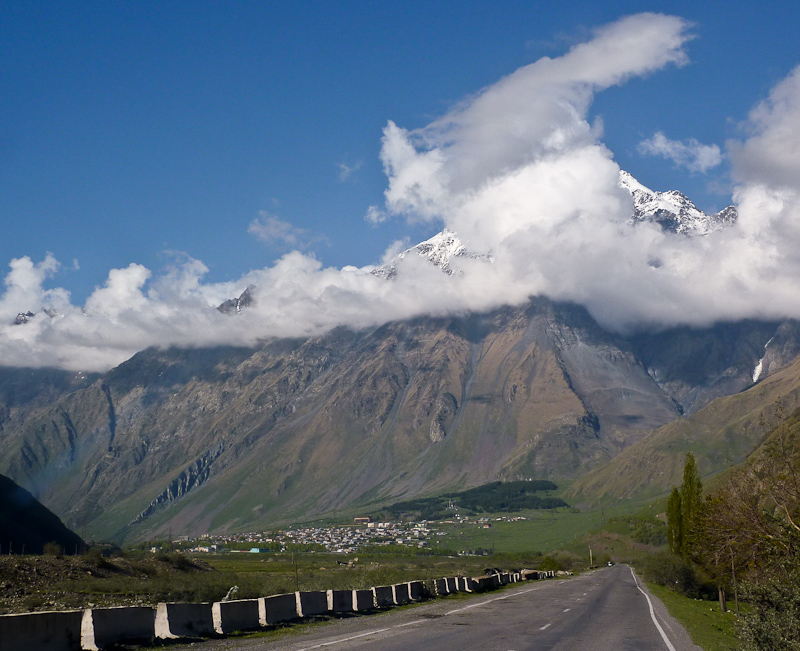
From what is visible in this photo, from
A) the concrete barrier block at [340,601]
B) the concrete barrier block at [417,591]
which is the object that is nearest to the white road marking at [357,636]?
the concrete barrier block at [340,601]

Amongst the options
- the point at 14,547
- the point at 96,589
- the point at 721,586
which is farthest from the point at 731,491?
the point at 14,547

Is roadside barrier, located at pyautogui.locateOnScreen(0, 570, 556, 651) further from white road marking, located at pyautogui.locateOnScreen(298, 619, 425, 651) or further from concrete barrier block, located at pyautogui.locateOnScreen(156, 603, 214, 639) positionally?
white road marking, located at pyautogui.locateOnScreen(298, 619, 425, 651)

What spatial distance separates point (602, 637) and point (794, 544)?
26.4 ft

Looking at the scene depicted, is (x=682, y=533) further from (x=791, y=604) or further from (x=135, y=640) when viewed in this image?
(x=135, y=640)

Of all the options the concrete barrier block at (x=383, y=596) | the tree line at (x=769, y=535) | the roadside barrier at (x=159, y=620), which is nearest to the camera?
the roadside barrier at (x=159, y=620)

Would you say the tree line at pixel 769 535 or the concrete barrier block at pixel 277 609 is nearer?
the tree line at pixel 769 535

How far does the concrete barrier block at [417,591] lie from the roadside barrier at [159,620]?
657 centimetres

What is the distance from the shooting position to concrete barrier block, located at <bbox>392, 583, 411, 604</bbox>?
44.7 m

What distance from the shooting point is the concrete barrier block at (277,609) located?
30.9 m

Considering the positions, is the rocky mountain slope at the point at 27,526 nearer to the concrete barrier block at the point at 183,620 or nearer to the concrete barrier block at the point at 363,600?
the concrete barrier block at the point at 363,600

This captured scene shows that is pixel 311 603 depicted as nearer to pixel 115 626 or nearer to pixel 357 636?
pixel 357 636

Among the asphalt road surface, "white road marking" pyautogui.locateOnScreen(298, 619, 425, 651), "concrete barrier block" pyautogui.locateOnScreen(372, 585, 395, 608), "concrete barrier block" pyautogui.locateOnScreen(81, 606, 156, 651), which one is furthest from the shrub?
"concrete barrier block" pyautogui.locateOnScreen(372, 585, 395, 608)

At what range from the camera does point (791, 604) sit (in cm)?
2283

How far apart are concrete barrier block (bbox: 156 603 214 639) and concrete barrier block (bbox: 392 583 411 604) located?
62.3 feet
